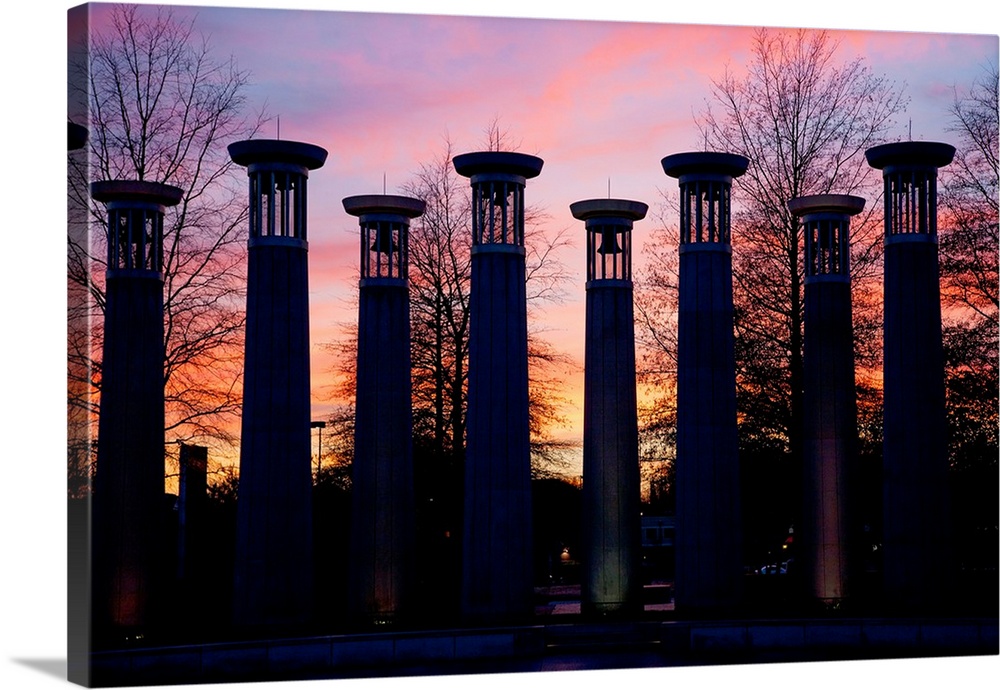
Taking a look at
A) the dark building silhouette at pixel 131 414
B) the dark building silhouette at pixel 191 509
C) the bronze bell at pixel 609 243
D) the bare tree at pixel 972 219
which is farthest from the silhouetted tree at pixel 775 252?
the dark building silhouette at pixel 131 414

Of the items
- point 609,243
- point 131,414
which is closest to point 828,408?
point 609,243

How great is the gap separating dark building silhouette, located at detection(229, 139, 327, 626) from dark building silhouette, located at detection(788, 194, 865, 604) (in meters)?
9.90

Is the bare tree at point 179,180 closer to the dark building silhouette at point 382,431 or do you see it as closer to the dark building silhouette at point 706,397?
the dark building silhouette at point 382,431

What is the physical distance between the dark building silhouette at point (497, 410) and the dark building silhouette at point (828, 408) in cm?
598

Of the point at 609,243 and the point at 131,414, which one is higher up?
the point at 609,243

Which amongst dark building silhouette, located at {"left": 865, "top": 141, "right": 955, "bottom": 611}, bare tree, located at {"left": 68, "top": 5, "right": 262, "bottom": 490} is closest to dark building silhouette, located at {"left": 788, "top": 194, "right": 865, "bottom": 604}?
dark building silhouette, located at {"left": 865, "top": 141, "right": 955, "bottom": 611}

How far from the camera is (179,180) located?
92.2ft

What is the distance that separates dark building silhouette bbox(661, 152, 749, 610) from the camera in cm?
2594

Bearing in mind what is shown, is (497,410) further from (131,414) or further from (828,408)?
(828,408)

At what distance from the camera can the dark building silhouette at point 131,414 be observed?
22.7 m

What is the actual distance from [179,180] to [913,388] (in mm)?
14217

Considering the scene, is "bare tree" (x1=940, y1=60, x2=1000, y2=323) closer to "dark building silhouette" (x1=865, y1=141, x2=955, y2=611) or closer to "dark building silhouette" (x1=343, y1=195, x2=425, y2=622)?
"dark building silhouette" (x1=865, y1=141, x2=955, y2=611)

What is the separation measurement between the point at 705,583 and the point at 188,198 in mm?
12216

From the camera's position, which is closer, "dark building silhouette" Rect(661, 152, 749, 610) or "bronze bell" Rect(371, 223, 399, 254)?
"dark building silhouette" Rect(661, 152, 749, 610)
